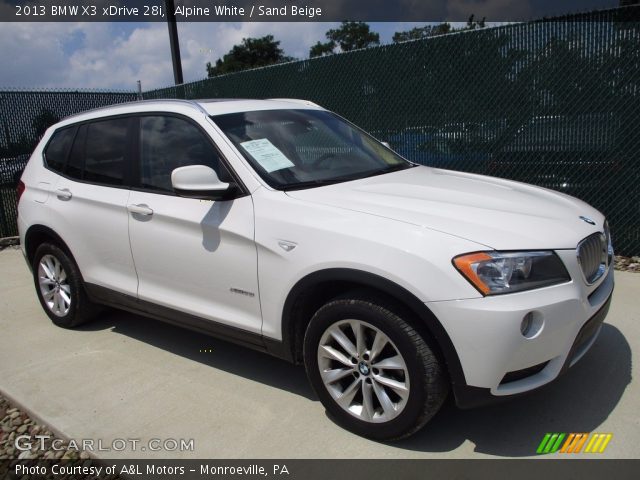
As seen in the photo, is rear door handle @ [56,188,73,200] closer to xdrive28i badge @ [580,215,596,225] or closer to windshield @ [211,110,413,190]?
windshield @ [211,110,413,190]

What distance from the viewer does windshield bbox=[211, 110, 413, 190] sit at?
325 centimetres

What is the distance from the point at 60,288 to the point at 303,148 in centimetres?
250

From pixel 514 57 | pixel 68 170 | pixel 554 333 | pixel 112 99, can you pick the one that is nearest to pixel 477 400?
pixel 554 333

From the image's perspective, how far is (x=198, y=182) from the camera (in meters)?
3.03

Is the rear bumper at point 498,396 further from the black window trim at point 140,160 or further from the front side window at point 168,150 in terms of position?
the front side window at point 168,150

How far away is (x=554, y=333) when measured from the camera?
96.0 inches

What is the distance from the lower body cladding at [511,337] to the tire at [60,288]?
10.3ft

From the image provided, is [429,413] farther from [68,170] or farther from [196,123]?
[68,170]

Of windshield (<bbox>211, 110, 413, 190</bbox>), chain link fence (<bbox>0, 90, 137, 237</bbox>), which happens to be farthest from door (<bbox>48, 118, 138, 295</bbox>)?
chain link fence (<bbox>0, 90, 137, 237</bbox>)

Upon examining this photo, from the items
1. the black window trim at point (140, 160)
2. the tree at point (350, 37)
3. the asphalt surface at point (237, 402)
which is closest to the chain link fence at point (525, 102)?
the asphalt surface at point (237, 402)

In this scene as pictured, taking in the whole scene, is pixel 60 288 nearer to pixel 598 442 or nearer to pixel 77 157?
pixel 77 157

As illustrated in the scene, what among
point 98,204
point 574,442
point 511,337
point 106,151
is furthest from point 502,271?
point 106,151

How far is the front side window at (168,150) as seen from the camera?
11.2ft

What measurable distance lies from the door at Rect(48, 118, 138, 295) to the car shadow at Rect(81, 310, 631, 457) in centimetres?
82
